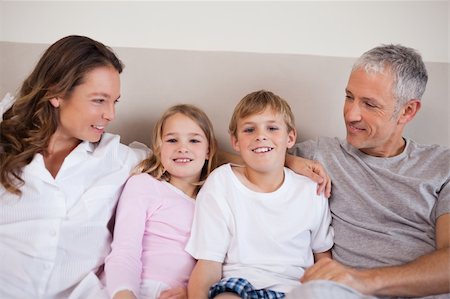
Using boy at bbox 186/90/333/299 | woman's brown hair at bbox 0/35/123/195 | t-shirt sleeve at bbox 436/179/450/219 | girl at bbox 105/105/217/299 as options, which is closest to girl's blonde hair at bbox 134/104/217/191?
girl at bbox 105/105/217/299

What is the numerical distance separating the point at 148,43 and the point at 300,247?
107 centimetres

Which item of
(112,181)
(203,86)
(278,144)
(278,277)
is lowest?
(278,277)

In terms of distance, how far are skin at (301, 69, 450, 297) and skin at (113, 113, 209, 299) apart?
A: 0.52 m

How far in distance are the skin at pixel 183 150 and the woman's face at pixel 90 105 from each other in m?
0.22

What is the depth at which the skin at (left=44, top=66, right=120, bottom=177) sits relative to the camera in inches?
58.0

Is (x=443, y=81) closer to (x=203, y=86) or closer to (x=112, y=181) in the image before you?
(x=203, y=86)

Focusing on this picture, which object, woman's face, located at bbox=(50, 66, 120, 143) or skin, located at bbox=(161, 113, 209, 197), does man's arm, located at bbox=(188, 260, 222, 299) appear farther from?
woman's face, located at bbox=(50, 66, 120, 143)

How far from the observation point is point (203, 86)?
189 cm

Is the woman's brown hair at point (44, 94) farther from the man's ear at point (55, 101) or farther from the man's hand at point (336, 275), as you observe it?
the man's hand at point (336, 275)

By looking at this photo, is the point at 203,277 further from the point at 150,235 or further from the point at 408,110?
the point at 408,110

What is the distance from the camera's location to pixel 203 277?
1.35 m

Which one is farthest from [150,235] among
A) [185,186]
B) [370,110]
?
[370,110]

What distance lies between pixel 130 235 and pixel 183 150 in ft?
1.12

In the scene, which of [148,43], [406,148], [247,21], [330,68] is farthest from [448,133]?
[148,43]
